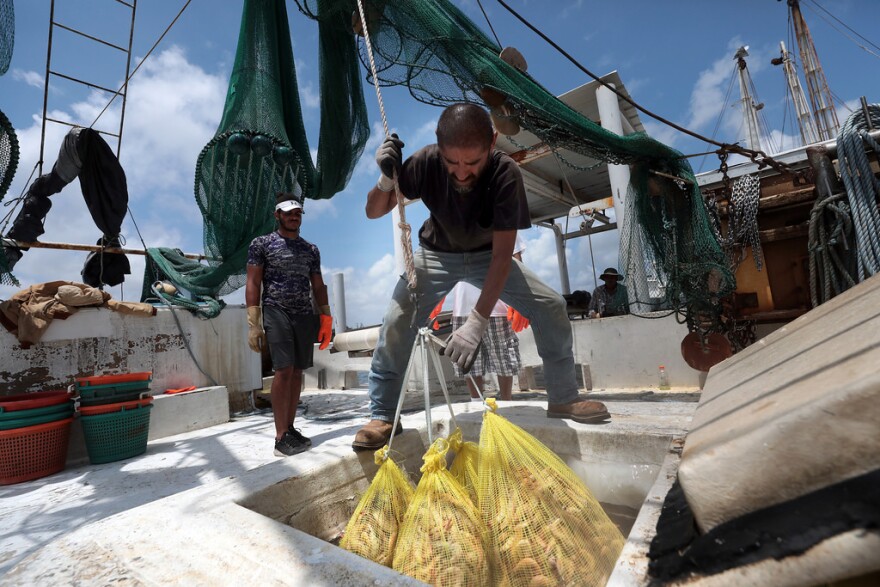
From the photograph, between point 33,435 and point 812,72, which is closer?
point 33,435

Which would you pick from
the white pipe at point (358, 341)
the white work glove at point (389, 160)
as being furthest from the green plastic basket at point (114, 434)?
the white pipe at point (358, 341)

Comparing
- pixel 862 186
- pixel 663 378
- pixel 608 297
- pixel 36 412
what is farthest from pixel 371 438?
pixel 608 297

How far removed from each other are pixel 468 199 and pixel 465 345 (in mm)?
915

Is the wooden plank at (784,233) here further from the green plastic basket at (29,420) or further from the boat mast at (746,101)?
the boat mast at (746,101)

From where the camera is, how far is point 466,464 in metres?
1.81

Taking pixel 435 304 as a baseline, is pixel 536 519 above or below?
below

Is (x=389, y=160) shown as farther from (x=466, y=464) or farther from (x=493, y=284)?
(x=466, y=464)

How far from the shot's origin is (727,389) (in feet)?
3.49

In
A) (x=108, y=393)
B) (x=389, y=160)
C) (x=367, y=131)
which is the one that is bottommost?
(x=108, y=393)

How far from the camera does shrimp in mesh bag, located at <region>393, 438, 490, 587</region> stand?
4.35 ft

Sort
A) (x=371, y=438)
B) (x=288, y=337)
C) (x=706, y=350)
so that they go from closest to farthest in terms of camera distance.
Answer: (x=371, y=438) → (x=288, y=337) → (x=706, y=350)

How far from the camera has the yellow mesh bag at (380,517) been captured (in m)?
1.51

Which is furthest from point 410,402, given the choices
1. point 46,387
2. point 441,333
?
point 46,387

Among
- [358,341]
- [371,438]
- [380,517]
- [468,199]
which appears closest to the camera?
[380,517]
